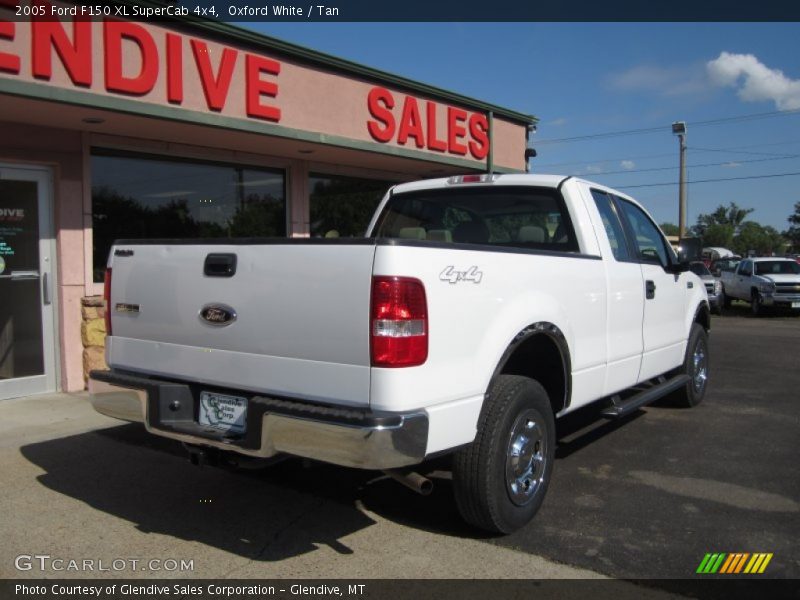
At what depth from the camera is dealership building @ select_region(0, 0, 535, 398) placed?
21.4 feet

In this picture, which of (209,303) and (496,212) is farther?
(496,212)

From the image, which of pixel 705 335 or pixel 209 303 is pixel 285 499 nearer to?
pixel 209 303

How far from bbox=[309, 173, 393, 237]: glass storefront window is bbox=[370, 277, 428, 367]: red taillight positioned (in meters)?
7.46

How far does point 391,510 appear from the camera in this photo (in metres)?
4.29

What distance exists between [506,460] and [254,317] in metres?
1.51

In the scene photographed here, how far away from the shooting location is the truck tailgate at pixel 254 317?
3.06 meters

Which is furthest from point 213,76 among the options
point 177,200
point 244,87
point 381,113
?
point 381,113

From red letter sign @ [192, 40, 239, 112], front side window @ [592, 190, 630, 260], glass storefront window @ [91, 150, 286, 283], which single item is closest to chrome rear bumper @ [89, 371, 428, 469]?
front side window @ [592, 190, 630, 260]

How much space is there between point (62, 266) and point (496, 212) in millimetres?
4920

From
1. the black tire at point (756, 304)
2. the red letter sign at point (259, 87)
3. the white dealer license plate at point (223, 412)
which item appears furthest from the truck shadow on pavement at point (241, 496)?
the black tire at point (756, 304)

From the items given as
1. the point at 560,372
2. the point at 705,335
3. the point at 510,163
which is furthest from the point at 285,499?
the point at 510,163

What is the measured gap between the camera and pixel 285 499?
445cm

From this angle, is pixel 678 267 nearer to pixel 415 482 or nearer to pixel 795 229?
pixel 415 482

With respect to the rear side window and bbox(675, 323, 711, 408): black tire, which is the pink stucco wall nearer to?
the rear side window
